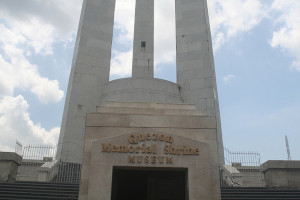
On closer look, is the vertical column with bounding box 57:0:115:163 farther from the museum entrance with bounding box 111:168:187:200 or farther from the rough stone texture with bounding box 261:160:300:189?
the rough stone texture with bounding box 261:160:300:189

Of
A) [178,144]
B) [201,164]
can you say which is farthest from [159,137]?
[201,164]

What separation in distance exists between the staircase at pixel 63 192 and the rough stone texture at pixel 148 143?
2475 mm

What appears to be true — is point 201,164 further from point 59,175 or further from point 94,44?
point 94,44

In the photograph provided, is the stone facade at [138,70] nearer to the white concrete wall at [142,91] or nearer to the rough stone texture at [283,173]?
the white concrete wall at [142,91]

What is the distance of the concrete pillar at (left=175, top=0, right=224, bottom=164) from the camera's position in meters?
25.3

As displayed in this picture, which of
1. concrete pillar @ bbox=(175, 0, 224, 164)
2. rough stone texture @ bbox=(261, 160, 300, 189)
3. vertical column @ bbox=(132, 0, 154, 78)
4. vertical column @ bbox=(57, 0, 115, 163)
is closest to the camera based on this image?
rough stone texture @ bbox=(261, 160, 300, 189)

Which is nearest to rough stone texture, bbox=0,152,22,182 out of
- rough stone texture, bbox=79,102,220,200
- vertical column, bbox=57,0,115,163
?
rough stone texture, bbox=79,102,220,200

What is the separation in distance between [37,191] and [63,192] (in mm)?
1127

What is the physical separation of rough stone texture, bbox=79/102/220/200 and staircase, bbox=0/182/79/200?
2.69 metres

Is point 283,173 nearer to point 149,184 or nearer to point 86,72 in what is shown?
point 149,184

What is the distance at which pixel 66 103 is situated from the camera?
84.0ft

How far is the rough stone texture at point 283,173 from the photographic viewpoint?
1375 cm

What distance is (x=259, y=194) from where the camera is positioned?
12.8m

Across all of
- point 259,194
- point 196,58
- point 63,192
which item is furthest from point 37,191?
point 196,58
